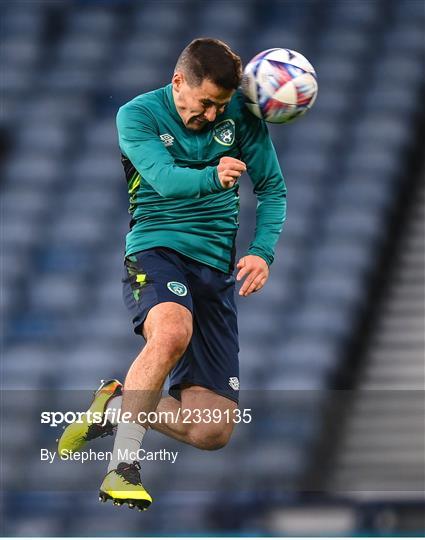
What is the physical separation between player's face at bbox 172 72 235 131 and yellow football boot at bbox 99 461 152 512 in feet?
3.78

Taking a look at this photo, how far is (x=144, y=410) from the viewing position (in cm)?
407

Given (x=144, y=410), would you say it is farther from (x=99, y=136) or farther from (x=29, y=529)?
(x=99, y=136)

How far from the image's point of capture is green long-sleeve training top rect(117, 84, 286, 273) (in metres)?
4.20

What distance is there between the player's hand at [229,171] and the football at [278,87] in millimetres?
407

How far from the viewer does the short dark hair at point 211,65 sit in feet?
13.3

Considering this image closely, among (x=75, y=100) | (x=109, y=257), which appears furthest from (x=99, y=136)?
(x=109, y=257)

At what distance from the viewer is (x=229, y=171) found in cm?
390

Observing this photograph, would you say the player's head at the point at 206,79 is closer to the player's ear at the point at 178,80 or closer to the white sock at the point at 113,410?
the player's ear at the point at 178,80

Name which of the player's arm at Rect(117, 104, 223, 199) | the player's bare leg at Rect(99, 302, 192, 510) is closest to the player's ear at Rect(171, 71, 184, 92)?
the player's arm at Rect(117, 104, 223, 199)

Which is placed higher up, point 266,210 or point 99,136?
point 99,136

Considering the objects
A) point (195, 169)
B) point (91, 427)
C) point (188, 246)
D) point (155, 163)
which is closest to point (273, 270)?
point (91, 427)

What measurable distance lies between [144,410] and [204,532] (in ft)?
11.1

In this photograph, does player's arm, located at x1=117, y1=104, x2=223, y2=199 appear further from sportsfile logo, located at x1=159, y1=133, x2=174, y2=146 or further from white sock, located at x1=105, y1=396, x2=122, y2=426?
white sock, located at x1=105, y1=396, x2=122, y2=426

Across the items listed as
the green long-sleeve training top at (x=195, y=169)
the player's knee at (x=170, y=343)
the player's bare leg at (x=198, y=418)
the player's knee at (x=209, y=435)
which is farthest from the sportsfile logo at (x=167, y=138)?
the player's knee at (x=209, y=435)
